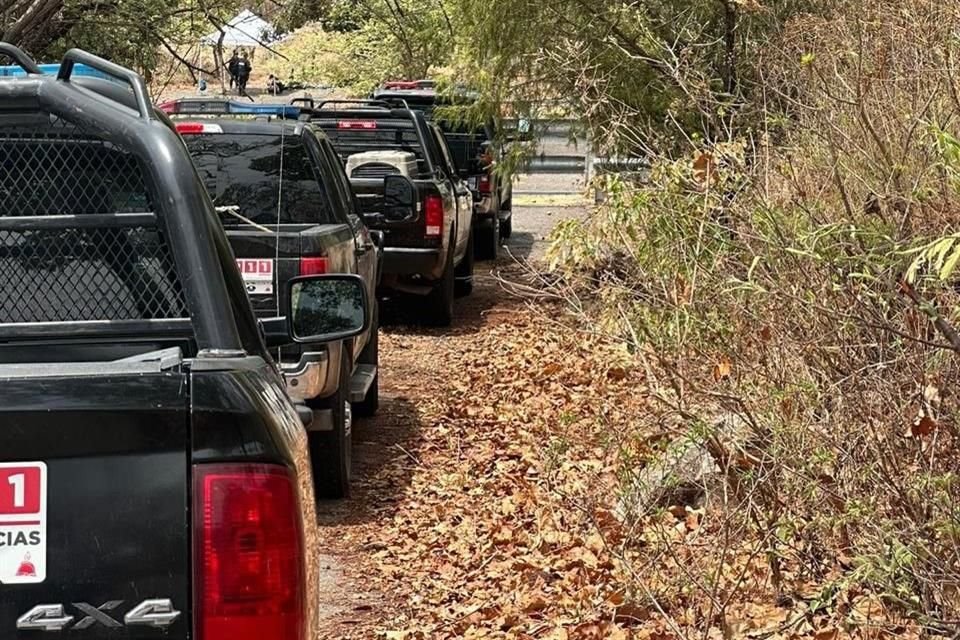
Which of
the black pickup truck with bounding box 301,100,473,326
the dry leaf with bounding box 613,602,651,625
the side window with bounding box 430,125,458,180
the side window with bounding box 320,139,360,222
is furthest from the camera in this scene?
the side window with bounding box 430,125,458,180

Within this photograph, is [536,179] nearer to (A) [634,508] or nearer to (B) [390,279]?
(B) [390,279]

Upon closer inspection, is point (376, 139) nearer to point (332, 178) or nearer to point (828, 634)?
point (332, 178)

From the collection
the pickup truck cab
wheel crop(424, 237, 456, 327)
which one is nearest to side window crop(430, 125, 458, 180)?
wheel crop(424, 237, 456, 327)

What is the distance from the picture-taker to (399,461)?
9.16 meters

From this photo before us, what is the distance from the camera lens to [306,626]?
2.67 m

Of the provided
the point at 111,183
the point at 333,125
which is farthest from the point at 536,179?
the point at 111,183

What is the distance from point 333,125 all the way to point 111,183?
11.4 metres

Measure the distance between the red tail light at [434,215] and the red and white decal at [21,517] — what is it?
1135cm

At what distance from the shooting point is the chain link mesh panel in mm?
3162

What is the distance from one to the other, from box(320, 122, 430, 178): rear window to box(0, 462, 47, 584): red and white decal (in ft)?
39.7

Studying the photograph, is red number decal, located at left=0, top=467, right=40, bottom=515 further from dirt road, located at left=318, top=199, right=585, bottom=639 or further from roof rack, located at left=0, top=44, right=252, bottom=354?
dirt road, located at left=318, top=199, right=585, bottom=639

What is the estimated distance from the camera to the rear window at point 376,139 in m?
14.5

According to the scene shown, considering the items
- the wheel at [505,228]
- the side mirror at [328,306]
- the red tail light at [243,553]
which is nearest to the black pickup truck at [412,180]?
the wheel at [505,228]

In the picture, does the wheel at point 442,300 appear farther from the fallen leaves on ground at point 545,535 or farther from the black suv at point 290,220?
the black suv at point 290,220
